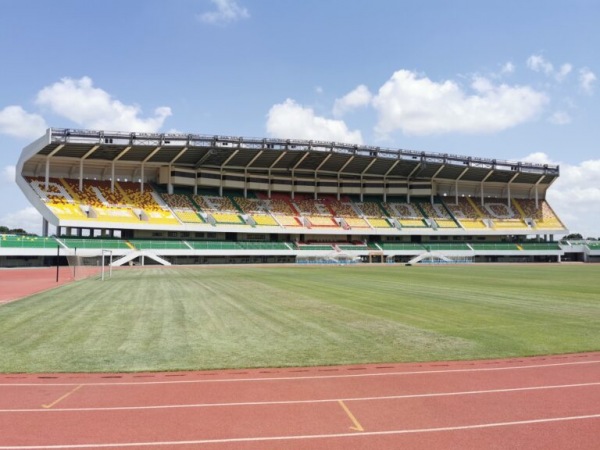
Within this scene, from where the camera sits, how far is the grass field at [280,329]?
412 inches

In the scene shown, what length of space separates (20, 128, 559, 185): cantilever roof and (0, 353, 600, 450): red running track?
57.2 metres

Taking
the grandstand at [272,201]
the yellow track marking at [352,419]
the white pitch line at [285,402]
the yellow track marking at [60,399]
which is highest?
the grandstand at [272,201]

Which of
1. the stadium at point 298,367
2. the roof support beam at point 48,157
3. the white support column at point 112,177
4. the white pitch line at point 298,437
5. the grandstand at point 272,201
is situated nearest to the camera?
the white pitch line at point 298,437

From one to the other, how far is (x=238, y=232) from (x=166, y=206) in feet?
37.6

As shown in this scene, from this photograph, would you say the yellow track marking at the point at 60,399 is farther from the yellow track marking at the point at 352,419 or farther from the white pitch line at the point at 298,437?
the yellow track marking at the point at 352,419

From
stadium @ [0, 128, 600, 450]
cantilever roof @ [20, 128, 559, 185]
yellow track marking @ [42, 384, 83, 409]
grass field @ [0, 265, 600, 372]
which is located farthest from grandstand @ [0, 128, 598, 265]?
yellow track marking @ [42, 384, 83, 409]

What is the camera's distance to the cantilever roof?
198 feet

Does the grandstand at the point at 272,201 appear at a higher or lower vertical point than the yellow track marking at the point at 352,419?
higher

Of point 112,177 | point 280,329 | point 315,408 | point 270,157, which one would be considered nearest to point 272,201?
point 270,157

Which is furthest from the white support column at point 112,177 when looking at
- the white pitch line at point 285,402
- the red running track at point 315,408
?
the white pitch line at point 285,402

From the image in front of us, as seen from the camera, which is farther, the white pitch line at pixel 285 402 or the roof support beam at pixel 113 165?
the roof support beam at pixel 113 165

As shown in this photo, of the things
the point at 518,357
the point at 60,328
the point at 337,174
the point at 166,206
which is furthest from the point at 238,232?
the point at 518,357

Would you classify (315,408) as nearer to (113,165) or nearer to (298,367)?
(298,367)

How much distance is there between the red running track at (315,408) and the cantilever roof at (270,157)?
57.2 meters
